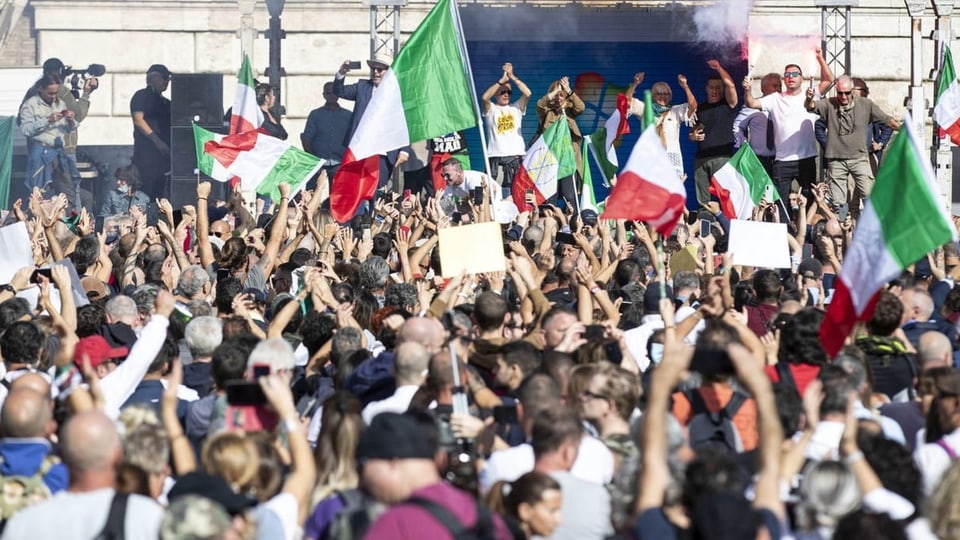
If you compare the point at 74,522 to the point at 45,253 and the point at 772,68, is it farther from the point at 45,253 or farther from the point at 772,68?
the point at 772,68

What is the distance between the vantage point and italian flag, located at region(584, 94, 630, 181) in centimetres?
1798

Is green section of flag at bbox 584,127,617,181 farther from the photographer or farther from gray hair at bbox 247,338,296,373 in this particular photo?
gray hair at bbox 247,338,296,373

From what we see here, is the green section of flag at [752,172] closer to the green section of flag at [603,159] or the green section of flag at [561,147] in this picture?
the green section of flag at [561,147]

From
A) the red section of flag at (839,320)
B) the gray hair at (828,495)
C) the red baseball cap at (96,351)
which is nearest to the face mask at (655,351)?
the red section of flag at (839,320)

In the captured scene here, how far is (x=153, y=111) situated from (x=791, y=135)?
7478 mm

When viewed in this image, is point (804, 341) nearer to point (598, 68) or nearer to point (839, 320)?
point (839, 320)

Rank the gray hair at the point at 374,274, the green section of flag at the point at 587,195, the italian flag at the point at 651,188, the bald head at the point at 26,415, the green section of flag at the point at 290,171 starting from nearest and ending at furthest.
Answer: the bald head at the point at 26,415, the italian flag at the point at 651,188, the gray hair at the point at 374,274, the green section of flag at the point at 290,171, the green section of flag at the point at 587,195

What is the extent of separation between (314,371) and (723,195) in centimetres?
716

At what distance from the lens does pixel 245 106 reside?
55.2 feet

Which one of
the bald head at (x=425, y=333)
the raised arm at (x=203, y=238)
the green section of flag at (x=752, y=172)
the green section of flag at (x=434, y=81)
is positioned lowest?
the bald head at (x=425, y=333)

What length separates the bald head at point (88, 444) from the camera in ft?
17.7

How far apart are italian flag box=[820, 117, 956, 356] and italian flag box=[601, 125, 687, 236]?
1.54m

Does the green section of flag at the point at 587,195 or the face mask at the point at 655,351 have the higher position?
the green section of flag at the point at 587,195

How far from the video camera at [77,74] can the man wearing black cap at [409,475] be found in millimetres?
17121
